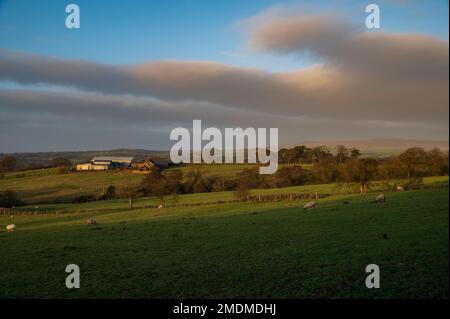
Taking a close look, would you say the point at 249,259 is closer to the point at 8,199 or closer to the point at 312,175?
the point at 312,175

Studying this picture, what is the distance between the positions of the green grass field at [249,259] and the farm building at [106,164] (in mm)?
31052

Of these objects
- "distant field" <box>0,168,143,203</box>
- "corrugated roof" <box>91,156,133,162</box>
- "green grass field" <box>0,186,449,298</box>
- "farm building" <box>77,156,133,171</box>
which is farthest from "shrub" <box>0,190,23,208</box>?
"green grass field" <box>0,186,449,298</box>

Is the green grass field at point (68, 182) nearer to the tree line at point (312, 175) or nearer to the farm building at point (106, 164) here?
the farm building at point (106, 164)

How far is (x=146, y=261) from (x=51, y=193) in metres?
44.1

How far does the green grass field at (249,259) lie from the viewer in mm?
Result: 10641

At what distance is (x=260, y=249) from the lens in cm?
1591

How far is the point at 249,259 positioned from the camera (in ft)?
46.5

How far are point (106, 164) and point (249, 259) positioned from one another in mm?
45671

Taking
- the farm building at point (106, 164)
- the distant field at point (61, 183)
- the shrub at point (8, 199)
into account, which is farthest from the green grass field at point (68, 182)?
the shrub at point (8, 199)

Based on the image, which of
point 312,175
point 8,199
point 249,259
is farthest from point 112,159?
point 249,259

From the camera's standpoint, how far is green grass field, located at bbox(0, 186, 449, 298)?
34.9 ft

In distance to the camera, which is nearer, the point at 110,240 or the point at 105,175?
the point at 110,240
